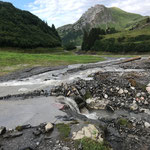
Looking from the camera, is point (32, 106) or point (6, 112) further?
point (32, 106)

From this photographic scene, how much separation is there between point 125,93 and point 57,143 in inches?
509

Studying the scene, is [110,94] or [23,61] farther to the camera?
[23,61]

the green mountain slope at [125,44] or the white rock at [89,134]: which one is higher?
the green mountain slope at [125,44]

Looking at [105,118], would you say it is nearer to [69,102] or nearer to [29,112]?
[69,102]

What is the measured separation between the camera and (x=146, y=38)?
114m

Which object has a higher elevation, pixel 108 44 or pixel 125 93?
pixel 108 44

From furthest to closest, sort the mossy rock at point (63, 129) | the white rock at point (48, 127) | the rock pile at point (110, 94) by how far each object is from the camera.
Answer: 1. the rock pile at point (110, 94)
2. the white rock at point (48, 127)
3. the mossy rock at point (63, 129)

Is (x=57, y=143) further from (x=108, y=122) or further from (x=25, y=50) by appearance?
(x=25, y=50)

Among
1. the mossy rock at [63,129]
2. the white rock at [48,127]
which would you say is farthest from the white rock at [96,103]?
the white rock at [48,127]

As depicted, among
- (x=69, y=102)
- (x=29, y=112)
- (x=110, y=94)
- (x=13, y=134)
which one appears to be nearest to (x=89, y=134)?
(x=13, y=134)

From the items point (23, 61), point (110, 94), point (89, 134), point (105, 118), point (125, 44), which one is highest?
point (125, 44)

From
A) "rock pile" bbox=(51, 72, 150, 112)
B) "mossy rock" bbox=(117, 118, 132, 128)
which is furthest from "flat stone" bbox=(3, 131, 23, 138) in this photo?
"mossy rock" bbox=(117, 118, 132, 128)

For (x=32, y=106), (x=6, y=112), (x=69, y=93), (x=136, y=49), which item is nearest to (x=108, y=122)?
(x=69, y=93)

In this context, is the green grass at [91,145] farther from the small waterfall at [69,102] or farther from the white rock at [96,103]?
the white rock at [96,103]
